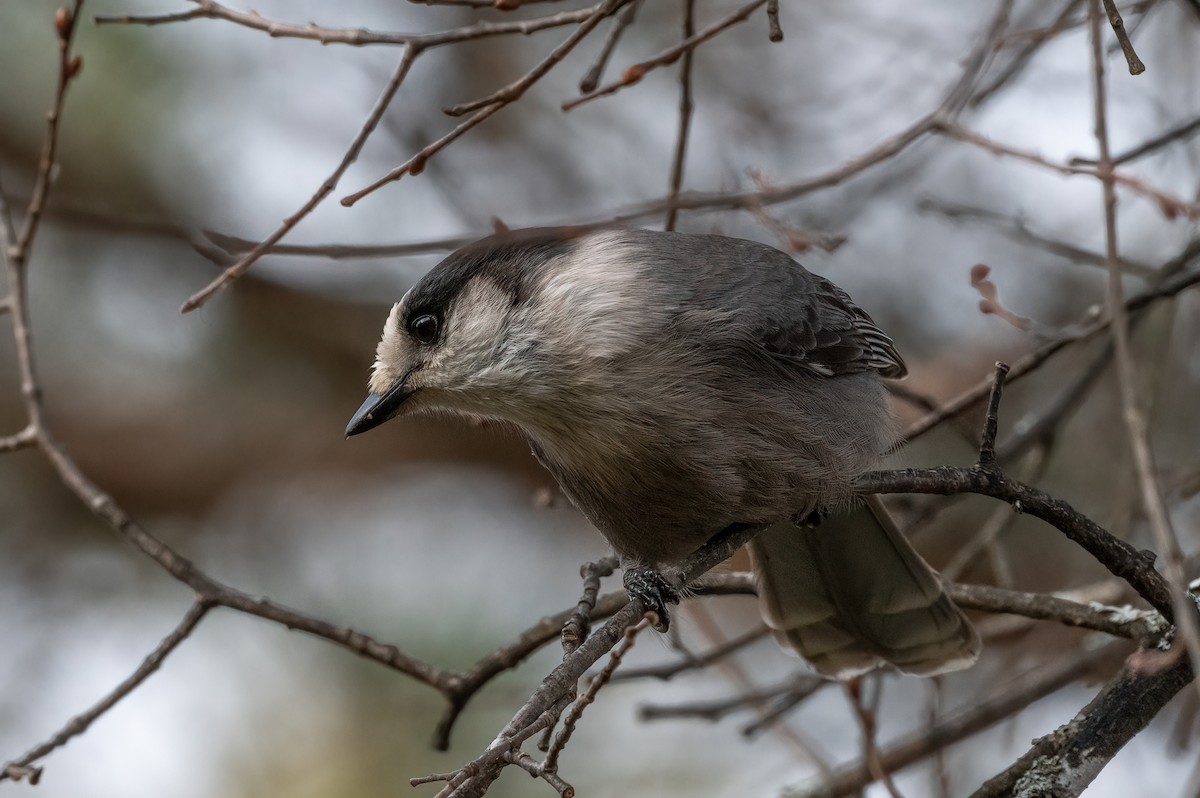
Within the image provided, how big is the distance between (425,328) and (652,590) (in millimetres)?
1054

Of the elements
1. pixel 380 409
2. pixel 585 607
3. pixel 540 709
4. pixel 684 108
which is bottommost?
pixel 540 709

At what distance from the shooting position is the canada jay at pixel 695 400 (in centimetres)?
316

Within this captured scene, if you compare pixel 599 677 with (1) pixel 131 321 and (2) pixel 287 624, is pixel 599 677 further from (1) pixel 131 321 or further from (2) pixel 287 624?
(1) pixel 131 321

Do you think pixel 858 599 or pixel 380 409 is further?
pixel 858 599

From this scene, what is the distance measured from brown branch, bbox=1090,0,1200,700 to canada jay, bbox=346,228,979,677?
1.17m

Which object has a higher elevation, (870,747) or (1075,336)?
(1075,336)

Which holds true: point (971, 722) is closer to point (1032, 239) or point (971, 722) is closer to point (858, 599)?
point (858, 599)

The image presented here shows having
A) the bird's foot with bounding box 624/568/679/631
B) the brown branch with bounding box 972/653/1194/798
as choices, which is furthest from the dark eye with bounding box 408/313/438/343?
the brown branch with bounding box 972/653/1194/798

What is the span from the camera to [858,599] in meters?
3.78

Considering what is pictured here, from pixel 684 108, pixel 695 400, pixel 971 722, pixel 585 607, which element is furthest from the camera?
pixel 971 722

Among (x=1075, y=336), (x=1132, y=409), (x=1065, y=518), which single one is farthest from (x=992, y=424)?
(x=1132, y=409)

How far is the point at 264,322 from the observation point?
6.66 m

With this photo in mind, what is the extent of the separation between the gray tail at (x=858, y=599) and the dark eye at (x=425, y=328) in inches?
45.9

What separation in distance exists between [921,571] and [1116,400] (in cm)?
276
